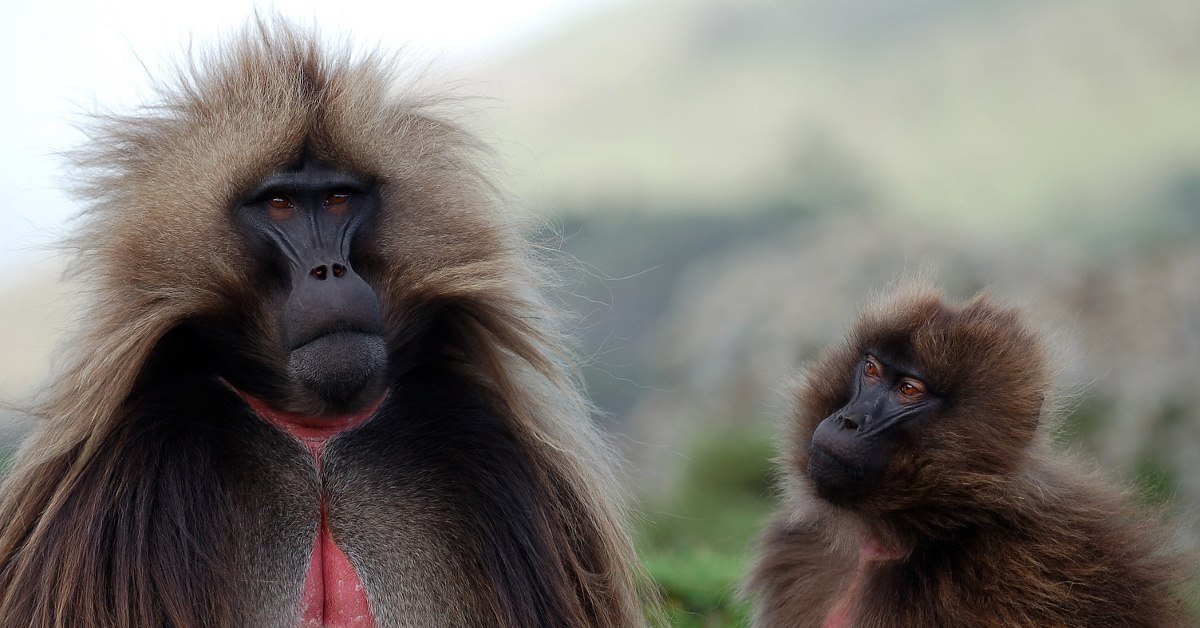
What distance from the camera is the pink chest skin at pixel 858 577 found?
386 cm

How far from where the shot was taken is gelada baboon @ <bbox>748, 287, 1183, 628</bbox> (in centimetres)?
347

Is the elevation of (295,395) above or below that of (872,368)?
below

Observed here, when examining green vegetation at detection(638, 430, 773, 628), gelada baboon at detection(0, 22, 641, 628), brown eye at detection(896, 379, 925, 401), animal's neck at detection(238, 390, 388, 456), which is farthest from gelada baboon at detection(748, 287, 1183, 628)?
animal's neck at detection(238, 390, 388, 456)

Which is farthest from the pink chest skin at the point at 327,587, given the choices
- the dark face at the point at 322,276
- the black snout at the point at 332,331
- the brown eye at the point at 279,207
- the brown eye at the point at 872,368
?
the brown eye at the point at 872,368

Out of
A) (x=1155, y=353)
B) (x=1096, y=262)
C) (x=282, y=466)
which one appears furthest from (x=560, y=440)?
(x=1096, y=262)

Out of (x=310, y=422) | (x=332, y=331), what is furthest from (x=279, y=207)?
(x=310, y=422)

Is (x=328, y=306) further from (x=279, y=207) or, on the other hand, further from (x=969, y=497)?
(x=969, y=497)

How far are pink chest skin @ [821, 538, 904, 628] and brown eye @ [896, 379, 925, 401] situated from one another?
52cm

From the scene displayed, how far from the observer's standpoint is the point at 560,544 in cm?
362

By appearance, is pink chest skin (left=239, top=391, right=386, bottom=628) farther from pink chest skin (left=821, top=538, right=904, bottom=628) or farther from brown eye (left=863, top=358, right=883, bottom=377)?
brown eye (left=863, top=358, right=883, bottom=377)

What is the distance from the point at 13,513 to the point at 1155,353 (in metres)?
9.96

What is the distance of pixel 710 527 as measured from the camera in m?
9.52

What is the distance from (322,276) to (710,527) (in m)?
6.80

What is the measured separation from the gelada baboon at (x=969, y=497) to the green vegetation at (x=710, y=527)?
0.99 m
